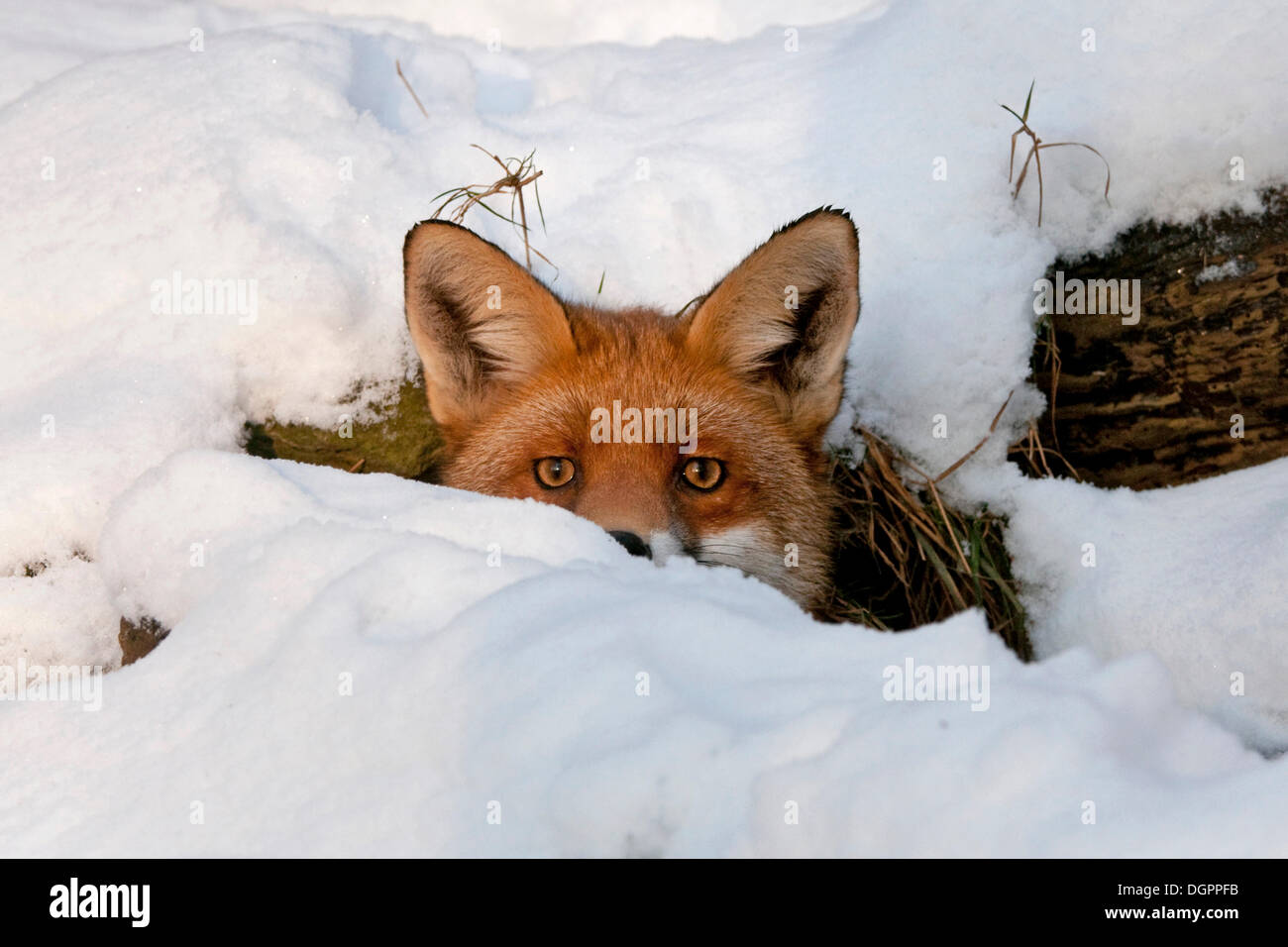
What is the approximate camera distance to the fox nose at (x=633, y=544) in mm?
2580

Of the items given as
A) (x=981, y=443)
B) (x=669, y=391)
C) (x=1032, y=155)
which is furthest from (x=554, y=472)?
(x=1032, y=155)

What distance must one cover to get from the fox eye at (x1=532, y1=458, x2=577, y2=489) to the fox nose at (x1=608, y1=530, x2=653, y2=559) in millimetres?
477

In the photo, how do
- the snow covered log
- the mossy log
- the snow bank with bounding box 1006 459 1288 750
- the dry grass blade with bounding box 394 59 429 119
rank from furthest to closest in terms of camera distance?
the dry grass blade with bounding box 394 59 429 119
the mossy log
the snow covered log
the snow bank with bounding box 1006 459 1288 750

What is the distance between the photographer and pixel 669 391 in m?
3.15

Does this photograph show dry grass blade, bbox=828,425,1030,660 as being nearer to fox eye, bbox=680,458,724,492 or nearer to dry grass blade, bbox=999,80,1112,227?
fox eye, bbox=680,458,724,492

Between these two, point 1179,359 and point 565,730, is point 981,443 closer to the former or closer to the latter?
point 1179,359

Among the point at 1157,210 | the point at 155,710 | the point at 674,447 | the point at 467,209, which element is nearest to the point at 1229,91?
the point at 1157,210

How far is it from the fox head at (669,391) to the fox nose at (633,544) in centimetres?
19

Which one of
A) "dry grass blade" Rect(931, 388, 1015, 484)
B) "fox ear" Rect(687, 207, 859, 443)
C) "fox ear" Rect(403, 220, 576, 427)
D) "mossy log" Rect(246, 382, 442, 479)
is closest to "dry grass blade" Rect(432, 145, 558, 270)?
"fox ear" Rect(403, 220, 576, 427)

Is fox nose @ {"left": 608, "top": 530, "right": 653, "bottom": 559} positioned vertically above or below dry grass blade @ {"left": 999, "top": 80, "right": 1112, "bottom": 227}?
below

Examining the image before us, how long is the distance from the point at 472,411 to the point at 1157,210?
2.41 meters

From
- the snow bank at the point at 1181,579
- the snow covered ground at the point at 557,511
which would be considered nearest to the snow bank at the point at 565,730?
the snow covered ground at the point at 557,511

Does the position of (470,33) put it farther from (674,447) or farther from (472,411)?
(674,447)

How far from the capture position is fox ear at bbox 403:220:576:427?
3.08 metres
